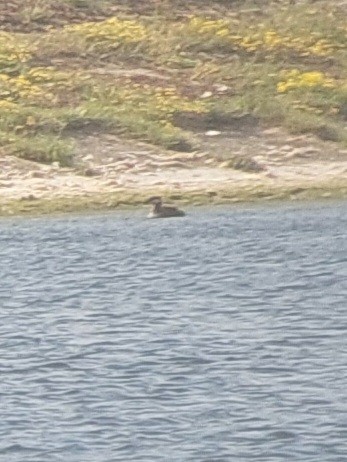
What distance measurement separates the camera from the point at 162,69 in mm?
35938

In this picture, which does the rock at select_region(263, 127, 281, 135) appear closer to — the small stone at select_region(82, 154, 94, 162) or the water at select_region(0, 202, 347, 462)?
the small stone at select_region(82, 154, 94, 162)

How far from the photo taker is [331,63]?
36125 mm

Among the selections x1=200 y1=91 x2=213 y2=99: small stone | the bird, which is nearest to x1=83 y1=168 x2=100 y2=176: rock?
the bird

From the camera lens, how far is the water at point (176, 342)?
14.4m

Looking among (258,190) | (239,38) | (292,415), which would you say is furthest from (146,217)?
(292,415)

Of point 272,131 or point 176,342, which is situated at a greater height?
point 176,342

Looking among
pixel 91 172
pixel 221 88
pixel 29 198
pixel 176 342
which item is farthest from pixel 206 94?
pixel 176 342

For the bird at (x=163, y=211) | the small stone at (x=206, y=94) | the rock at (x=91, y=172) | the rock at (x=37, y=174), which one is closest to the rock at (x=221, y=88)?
the small stone at (x=206, y=94)

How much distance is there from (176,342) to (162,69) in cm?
1855

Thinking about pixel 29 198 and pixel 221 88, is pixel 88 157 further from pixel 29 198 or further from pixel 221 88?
pixel 221 88

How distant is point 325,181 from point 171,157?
2.83m

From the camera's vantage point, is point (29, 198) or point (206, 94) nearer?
point (29, 198)

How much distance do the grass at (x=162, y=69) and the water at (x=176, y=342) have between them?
19.0ft

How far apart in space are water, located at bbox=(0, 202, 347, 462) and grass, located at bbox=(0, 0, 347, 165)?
5.80 m
